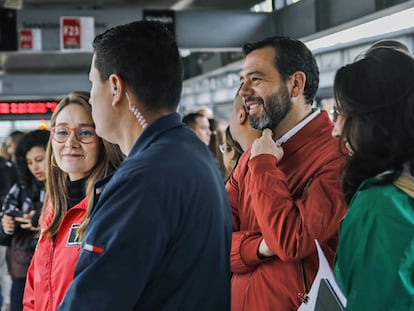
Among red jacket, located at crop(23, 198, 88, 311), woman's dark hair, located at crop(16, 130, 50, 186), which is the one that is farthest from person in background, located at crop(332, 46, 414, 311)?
woman's dark hair, located at crop(16, 130, 50, 186)

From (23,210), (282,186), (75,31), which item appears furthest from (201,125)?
(282,186)

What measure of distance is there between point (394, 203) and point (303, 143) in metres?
0.84

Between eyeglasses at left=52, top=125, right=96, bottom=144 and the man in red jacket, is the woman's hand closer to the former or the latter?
eyeglasses at left=52, top=125, right=96, bottom=144

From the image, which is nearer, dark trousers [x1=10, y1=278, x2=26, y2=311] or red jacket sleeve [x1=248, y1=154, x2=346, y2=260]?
red jacket sleeve [x1=248, y1=154, x2=346, y2=260]

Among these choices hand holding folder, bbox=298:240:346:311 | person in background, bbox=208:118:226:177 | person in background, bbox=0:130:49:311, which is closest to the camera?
hand holding folder, bbox=298:240:346:311

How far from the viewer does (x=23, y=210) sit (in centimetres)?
450

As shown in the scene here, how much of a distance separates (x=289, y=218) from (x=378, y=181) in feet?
2.01

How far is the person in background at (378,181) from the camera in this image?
4.93 ft

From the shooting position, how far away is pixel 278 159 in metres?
2.29

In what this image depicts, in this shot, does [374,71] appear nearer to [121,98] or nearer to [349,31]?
[121,98]

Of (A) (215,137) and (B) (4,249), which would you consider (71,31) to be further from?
(B) (4,249)

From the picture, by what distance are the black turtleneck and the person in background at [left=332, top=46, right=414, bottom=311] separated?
1.11 m

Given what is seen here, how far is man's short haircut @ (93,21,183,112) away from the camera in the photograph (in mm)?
1616

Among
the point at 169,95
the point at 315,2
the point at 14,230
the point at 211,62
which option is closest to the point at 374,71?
the point at 169,95
